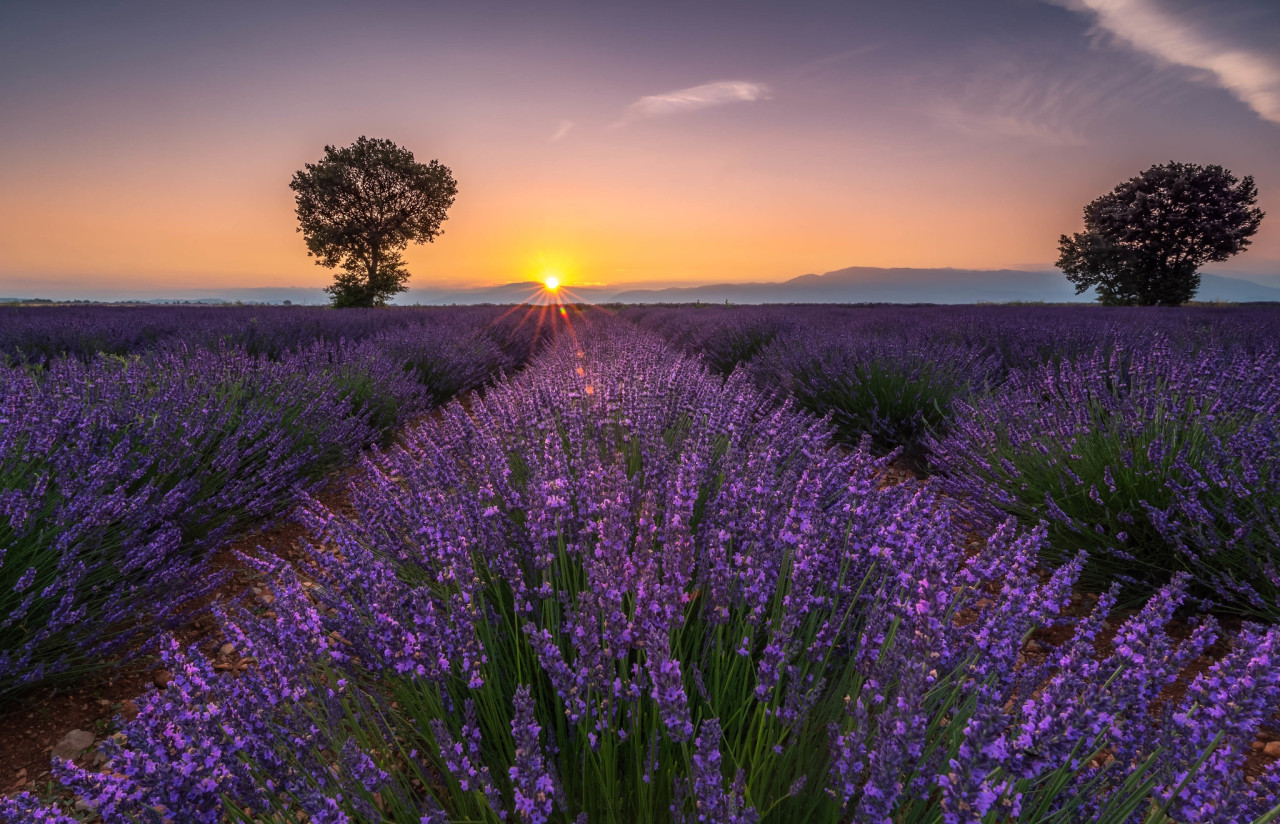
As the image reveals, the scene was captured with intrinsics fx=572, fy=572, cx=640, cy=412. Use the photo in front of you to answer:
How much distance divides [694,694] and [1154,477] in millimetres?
2494

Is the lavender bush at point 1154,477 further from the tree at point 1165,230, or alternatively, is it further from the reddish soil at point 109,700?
the tree at point 1165,230

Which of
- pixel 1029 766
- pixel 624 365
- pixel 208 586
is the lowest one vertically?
pixel 208 586

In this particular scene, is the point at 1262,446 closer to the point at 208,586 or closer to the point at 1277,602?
the point at 1277,602

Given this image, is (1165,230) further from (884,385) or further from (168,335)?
(168,335)

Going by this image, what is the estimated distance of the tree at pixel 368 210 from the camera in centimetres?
2308

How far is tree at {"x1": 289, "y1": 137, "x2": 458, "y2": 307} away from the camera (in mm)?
23078

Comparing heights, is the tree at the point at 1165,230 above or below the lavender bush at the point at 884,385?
above

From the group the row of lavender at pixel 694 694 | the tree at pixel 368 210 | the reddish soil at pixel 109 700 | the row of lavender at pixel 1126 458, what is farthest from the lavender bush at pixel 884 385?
the tree at pixel 368 210

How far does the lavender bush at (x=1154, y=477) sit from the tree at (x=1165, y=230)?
Answer: 82.9ft

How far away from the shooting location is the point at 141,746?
86 centimetres

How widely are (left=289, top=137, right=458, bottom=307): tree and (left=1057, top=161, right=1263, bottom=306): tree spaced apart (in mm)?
28311

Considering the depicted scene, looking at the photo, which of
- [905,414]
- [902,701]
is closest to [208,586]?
[902,701]

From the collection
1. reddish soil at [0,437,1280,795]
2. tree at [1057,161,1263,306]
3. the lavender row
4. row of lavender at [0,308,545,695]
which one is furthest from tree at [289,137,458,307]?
tree at [1057,161,1263,306]

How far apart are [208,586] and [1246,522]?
401 centimetres
